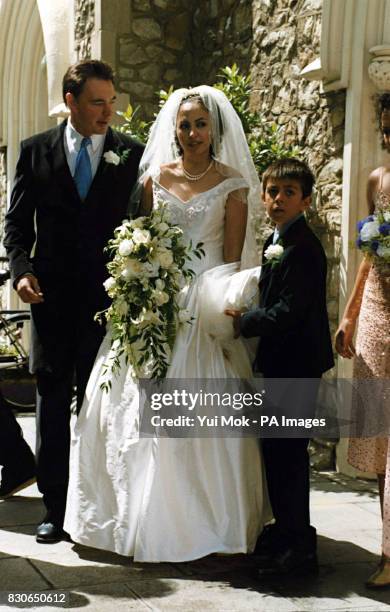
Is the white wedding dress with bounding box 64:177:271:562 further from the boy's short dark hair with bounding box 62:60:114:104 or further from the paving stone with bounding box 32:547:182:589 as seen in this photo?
the boy's short dark hair with bounding box 62:60:114:104

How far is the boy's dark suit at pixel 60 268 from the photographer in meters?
4.24

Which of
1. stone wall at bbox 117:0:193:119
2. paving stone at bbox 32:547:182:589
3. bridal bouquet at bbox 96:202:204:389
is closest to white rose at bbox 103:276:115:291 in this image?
bridal bouquet at bbox 96:202:204:389

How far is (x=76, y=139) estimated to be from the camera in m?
4.32

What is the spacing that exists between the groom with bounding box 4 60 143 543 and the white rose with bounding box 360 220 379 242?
3.73 feet

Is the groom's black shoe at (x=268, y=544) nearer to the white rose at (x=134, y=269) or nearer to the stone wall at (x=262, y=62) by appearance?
the white rose at (x=134, y=269)

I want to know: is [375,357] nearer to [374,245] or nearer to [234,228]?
[374,245]

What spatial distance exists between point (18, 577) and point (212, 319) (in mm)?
1267

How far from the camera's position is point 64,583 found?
3.62m

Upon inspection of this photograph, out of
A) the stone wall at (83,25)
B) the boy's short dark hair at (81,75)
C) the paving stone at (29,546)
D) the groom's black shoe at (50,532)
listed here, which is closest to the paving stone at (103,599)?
the paving stone at (29,546)

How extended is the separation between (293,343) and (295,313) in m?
0.14

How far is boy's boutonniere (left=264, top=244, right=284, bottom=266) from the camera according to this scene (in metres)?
3.70

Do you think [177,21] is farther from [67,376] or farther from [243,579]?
[243,579]

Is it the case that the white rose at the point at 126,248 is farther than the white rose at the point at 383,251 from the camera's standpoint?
Yes

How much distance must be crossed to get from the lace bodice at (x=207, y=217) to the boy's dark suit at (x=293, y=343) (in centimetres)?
32
